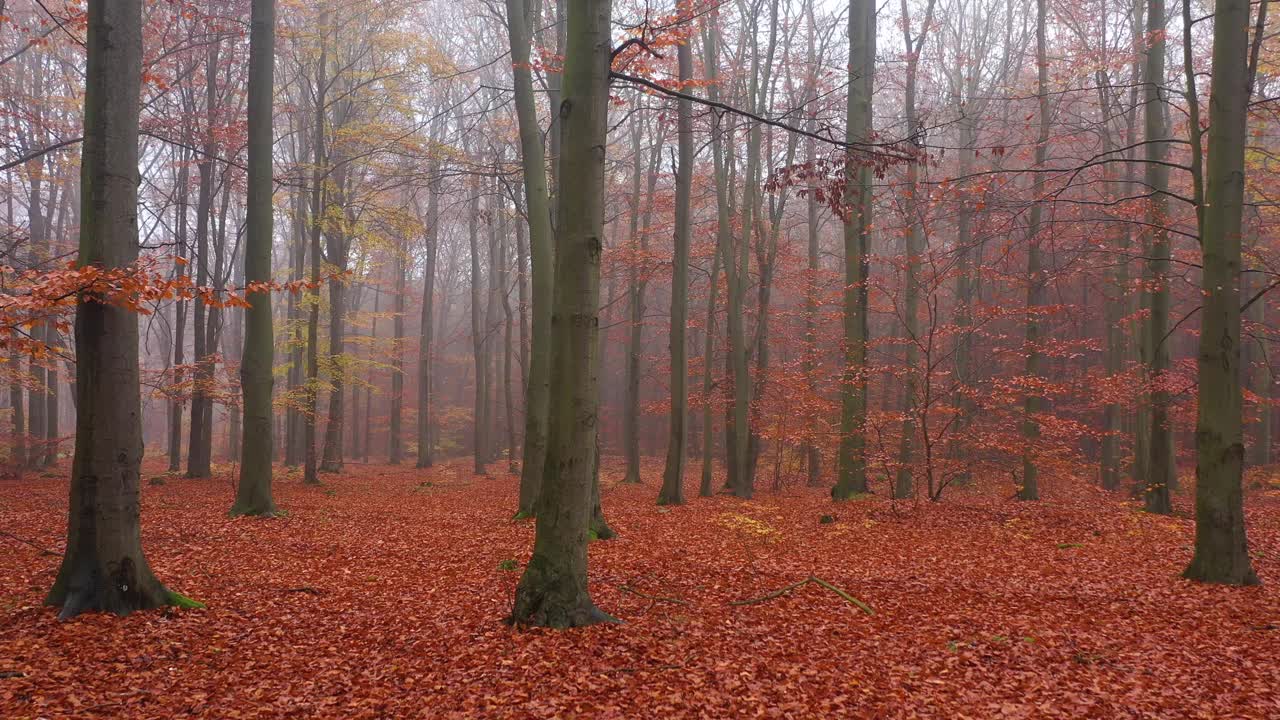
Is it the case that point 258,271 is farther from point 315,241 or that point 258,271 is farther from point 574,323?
point 574,323

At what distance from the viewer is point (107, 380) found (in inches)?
193

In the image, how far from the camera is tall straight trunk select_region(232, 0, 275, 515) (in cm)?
989

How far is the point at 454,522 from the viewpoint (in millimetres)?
10633

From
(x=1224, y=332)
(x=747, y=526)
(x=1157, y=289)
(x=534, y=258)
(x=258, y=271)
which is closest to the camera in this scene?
(x=1224, y=332)

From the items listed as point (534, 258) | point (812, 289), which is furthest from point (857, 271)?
point (534, 258)

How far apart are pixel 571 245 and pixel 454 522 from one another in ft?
23.3

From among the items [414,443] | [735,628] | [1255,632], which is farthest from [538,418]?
[414,443]

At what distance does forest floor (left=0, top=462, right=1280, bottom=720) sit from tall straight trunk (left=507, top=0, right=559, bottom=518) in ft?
4.30

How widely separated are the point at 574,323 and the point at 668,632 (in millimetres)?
2354

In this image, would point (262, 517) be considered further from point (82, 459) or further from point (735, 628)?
point (735, 628)

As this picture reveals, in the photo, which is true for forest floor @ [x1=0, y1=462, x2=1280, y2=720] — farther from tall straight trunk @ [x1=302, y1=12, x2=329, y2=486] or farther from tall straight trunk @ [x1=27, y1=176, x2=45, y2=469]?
tall straight trunk @ [x1=27, y1=176, x2=45, y2=469]

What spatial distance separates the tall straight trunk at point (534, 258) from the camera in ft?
31.0

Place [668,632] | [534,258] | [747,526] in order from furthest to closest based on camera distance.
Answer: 1. [747,526]
2. [534,258]
3. [668,632]

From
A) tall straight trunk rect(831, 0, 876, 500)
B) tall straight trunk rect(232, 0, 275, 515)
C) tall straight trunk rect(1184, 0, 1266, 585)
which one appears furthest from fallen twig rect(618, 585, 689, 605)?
tall straight trunk rect(831, 0, 876, 500)
